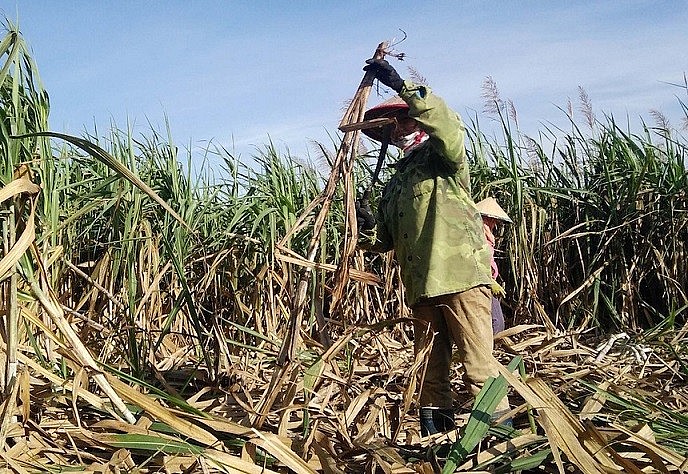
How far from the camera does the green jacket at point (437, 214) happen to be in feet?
7.68

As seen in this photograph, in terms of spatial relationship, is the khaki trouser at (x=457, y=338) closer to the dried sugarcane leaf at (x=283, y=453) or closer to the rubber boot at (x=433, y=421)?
the rubber boot at (x=433, y=421)

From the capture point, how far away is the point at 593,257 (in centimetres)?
402

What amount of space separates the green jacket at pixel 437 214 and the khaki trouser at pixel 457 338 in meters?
0.07

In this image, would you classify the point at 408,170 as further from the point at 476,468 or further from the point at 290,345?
the point at 476,468

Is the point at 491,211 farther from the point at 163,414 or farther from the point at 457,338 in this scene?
the point at 163,414

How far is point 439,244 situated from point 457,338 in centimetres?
32

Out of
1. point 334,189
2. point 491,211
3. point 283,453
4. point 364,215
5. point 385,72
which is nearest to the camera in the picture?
point 283,453

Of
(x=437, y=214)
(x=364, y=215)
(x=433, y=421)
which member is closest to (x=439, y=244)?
(x=437, y=214)

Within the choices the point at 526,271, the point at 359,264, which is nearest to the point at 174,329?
the point at 359,264

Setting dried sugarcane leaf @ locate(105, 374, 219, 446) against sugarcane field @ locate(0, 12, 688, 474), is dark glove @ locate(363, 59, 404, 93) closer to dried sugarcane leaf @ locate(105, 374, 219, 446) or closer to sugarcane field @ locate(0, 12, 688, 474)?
sugarcane field @ locate(0, 12, 688, 474)

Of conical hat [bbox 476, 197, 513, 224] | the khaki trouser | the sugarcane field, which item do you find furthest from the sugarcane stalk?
conical hat [bbox 476, 197, 513, 224]

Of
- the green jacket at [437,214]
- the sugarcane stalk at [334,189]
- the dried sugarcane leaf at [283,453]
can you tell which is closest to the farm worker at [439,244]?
the green jacket at [437,214]

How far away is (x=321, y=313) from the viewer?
2.29 metres

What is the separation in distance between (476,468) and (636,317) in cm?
246
